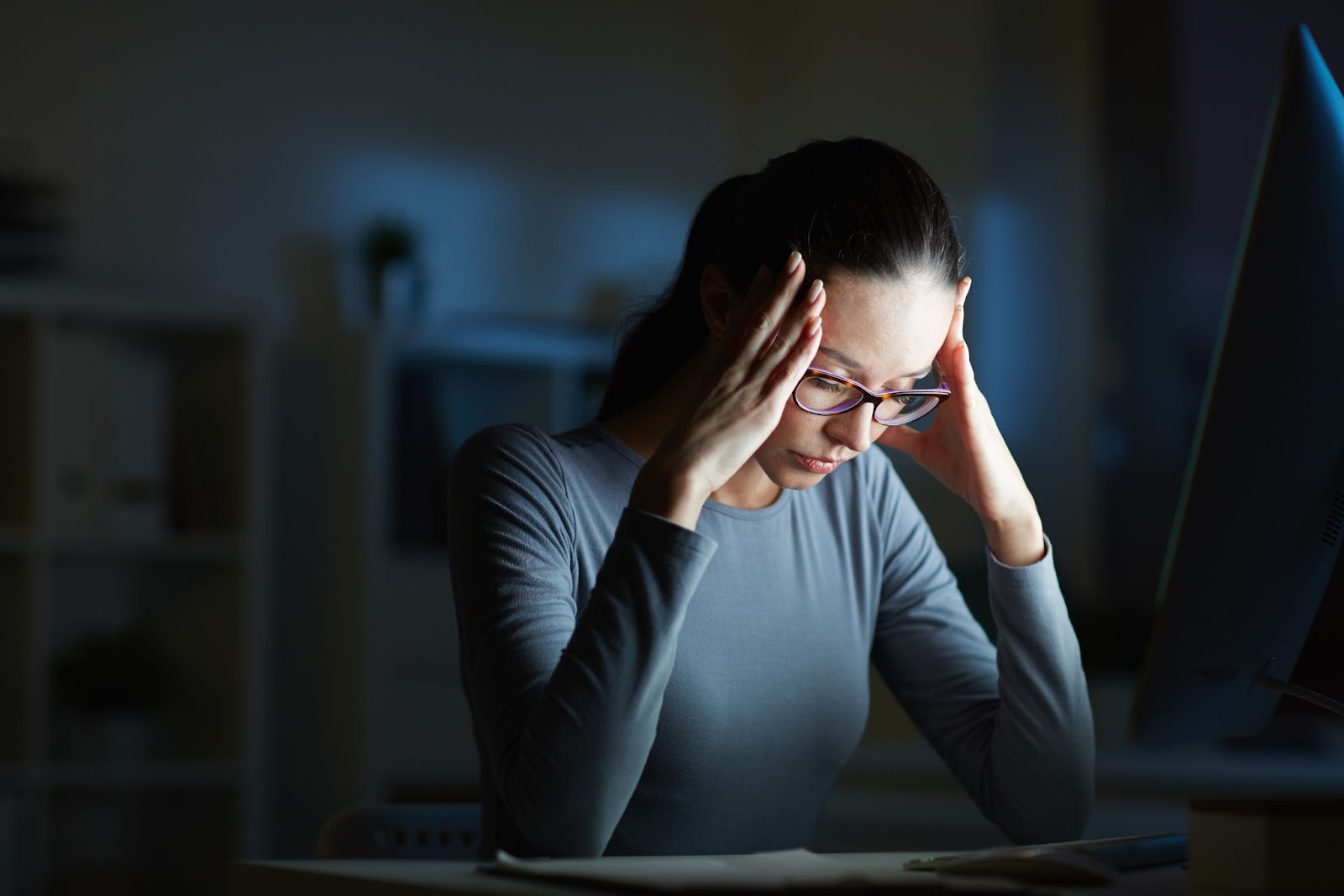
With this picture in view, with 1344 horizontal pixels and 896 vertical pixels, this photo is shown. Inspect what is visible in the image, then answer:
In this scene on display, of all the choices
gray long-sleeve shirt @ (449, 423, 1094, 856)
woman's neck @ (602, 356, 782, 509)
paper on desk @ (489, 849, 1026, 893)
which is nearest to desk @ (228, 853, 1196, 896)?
paper on desk @ (489, 849, 1026, 893)

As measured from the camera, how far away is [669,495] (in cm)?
115

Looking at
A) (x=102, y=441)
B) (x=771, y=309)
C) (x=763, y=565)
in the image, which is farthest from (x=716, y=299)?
(x=102, y=441)

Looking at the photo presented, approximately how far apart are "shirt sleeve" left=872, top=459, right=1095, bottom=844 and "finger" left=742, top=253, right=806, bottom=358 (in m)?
0.32

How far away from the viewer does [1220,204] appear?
3.23m

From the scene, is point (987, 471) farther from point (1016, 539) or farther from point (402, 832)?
point (402, 832)

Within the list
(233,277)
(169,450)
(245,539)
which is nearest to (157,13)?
(233,277)

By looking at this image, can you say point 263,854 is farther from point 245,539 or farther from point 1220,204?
point 1220,204

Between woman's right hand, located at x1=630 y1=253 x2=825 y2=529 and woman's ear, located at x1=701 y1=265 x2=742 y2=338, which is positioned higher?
woman's ear, located at x1=701 y1=265 x2=742 y2=338

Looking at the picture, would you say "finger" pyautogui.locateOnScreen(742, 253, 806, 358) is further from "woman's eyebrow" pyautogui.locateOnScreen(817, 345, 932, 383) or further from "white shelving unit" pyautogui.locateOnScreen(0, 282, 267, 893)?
"white shelving unit" pyautogui.locateOnScreen(0, 282, 267, 893)

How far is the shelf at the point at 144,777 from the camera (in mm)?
2881

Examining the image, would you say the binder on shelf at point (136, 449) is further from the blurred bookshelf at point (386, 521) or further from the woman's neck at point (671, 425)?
the woman's neck at point (671, 425)

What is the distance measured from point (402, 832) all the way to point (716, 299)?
0.59 meters

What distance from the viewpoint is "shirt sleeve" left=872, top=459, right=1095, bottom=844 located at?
1.35m

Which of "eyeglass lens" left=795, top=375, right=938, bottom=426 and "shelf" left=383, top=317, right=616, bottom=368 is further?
"shelf" left=383, top=317, right=616, bottom=368
